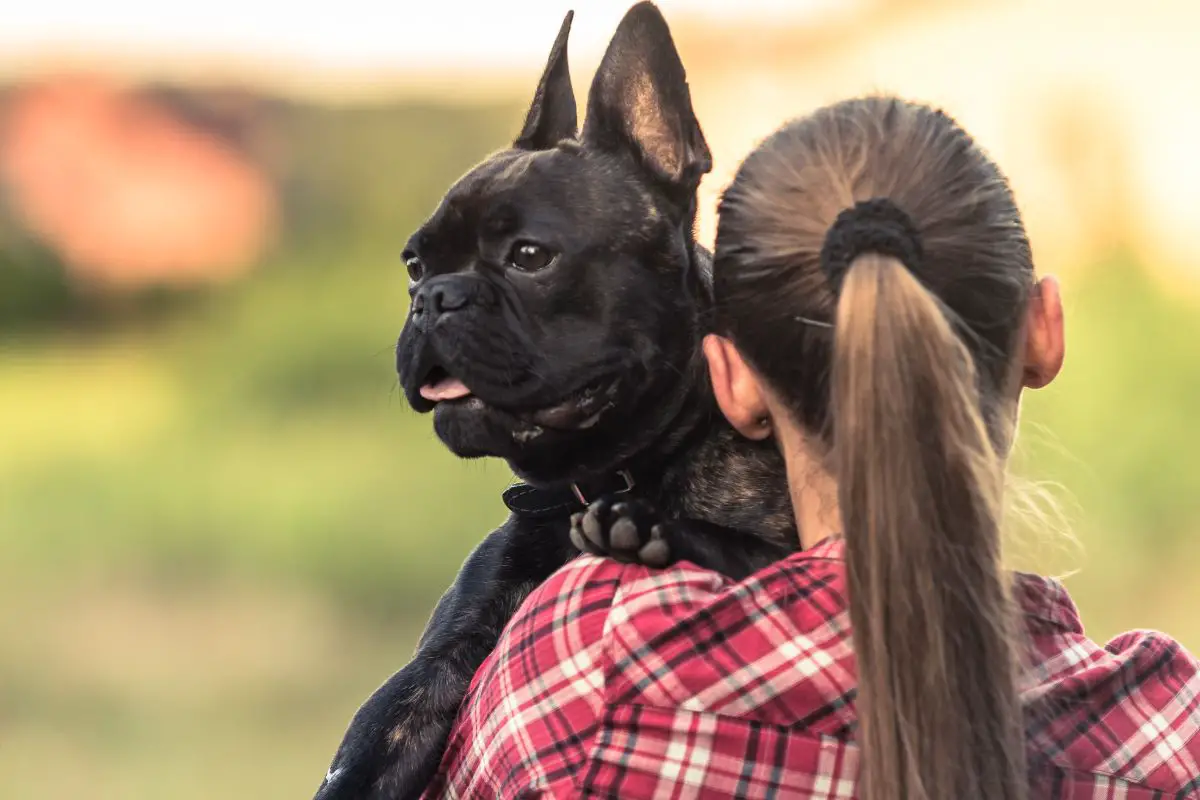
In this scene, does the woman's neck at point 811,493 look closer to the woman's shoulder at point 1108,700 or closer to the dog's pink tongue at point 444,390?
the woman's shoulder at point 1108,700

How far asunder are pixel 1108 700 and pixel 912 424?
0.33 meters

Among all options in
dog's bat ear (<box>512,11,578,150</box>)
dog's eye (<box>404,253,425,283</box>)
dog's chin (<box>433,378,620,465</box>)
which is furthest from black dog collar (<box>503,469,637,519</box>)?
dog's bat ear (<box>512,11,578,150</box>)

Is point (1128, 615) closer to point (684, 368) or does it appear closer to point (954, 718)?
point (684, 368)

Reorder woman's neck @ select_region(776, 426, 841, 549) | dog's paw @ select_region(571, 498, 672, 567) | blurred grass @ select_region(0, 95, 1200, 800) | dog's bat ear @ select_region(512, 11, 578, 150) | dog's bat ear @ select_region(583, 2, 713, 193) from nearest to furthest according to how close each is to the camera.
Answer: woman's neck @ select_region(776, 426, 841, 549) < dog's paw @ select_region(571, 498, 672, 567) < dog's bat ear @ select_region(583, 2, 713, 193) < dog's bat ear @ select_region(512, 11, 578, 150) < blurred grass @ select_region(0, 95, 1200, 800)

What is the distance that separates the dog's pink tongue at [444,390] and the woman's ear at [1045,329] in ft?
2.43

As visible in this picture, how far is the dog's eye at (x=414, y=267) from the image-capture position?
2.00 m

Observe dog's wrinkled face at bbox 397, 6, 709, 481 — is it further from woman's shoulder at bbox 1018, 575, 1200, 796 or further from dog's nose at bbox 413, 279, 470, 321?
woman's shoulder at bbox 1018, 575, 1200, 796

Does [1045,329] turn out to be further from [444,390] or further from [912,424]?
[444,390]

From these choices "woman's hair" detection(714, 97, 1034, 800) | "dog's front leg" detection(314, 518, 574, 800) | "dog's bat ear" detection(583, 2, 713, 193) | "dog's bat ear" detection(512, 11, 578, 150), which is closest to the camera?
"woman's hair" detection(714, 97, 1034, 800)

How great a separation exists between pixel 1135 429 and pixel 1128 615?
107 centimetres

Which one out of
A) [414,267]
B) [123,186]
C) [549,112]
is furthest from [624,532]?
[123,186]

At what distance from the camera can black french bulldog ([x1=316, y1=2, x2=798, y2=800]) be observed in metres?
1.82

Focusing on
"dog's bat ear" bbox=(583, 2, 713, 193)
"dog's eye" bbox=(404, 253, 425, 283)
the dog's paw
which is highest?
"dog's bat ear" bbox=(583, 2, 713, 193)

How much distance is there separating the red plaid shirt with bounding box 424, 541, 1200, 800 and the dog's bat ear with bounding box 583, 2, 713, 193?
0.78 metres
